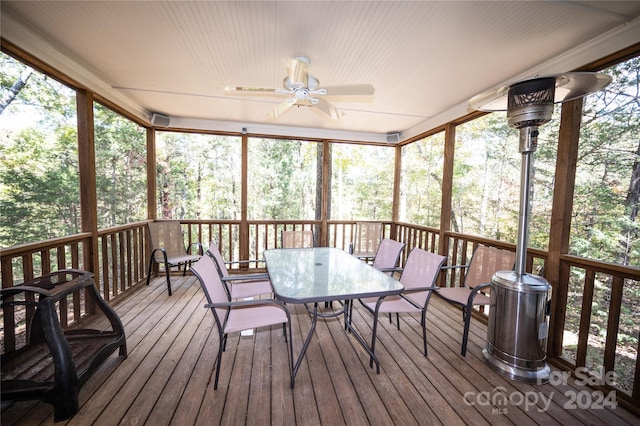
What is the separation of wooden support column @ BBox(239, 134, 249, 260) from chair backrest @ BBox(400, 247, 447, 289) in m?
2.84

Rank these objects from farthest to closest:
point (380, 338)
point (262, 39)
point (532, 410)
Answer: point (380, 338), point (262, 39), point (532, 410)

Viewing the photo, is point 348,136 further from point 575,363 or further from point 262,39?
point 575,363

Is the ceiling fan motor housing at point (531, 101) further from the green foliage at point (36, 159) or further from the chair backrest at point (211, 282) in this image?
the green foliage at point (36, 159)

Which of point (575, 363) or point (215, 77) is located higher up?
point (215, 77)

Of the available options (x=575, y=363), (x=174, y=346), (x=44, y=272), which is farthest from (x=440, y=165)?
(x=44, y=272)

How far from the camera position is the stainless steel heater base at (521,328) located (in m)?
1.76

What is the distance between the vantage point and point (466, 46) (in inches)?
74.9

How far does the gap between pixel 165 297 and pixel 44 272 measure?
134cm

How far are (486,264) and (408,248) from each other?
1.90 meters

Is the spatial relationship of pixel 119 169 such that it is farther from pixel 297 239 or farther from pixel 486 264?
pixel 486 264

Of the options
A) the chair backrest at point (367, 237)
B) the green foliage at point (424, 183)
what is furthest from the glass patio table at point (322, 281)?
the green foliage at point (424, 183)

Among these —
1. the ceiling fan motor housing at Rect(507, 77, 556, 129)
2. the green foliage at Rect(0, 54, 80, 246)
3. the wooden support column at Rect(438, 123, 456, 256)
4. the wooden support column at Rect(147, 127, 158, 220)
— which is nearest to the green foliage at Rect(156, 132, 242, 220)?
the wooden support column at Rect(147, 127, 158, 220)

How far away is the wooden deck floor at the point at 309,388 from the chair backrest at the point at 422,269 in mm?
620

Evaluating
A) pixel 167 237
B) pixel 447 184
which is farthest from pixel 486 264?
pixel 167 237
